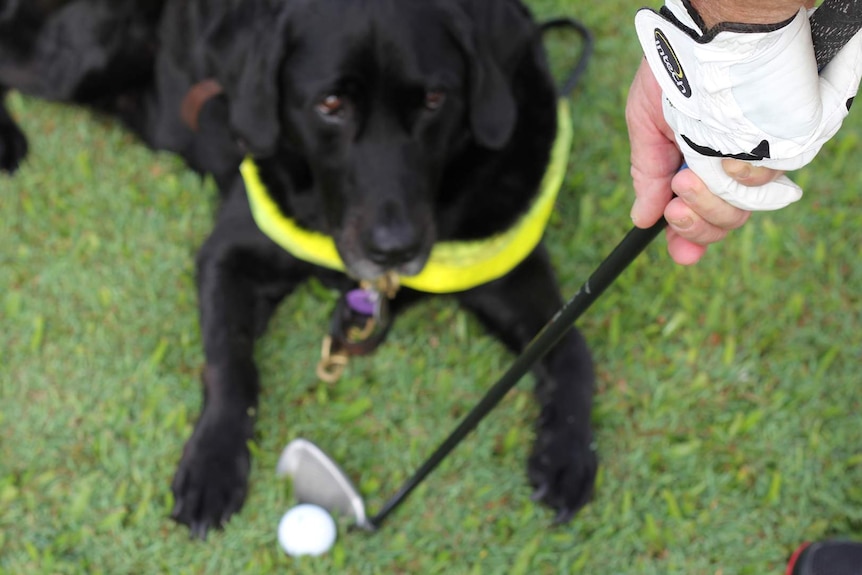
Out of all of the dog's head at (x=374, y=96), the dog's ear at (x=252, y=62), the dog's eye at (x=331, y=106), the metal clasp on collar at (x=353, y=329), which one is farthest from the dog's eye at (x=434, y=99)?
the metal clasp on collar at (x=353, y=329)

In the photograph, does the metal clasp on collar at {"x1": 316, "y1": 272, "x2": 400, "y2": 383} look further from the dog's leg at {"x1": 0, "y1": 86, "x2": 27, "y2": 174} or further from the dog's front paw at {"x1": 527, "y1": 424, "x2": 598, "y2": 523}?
the dog's leg at {"x1": 0, "y1": 86, "x2": 27, "y2": 174}

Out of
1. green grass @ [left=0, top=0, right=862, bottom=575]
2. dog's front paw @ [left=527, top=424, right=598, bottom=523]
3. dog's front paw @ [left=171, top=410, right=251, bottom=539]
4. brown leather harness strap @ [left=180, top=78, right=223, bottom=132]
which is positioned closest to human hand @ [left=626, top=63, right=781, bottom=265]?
dog's front paw @ [left=527, top=424, right=598, bottom=523]

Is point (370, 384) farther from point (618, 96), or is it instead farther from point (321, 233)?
point (618, 96)

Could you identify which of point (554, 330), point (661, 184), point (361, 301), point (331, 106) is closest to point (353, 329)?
point (361, 301)

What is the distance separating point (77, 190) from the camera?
8.63ft

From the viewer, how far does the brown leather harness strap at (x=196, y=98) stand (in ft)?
7.80

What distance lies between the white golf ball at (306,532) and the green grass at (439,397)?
43mm

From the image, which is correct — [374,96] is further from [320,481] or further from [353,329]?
[320,481]

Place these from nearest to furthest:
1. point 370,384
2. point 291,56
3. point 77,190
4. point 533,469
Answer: point 291,56 → point 533,469 → point 370,384 → point 77,190

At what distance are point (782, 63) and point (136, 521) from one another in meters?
1.72

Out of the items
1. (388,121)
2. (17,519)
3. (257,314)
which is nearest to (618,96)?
(388,121)

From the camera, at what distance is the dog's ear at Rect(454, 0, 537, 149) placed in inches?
76.2

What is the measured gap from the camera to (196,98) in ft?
8.05

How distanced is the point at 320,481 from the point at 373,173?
0.75m
